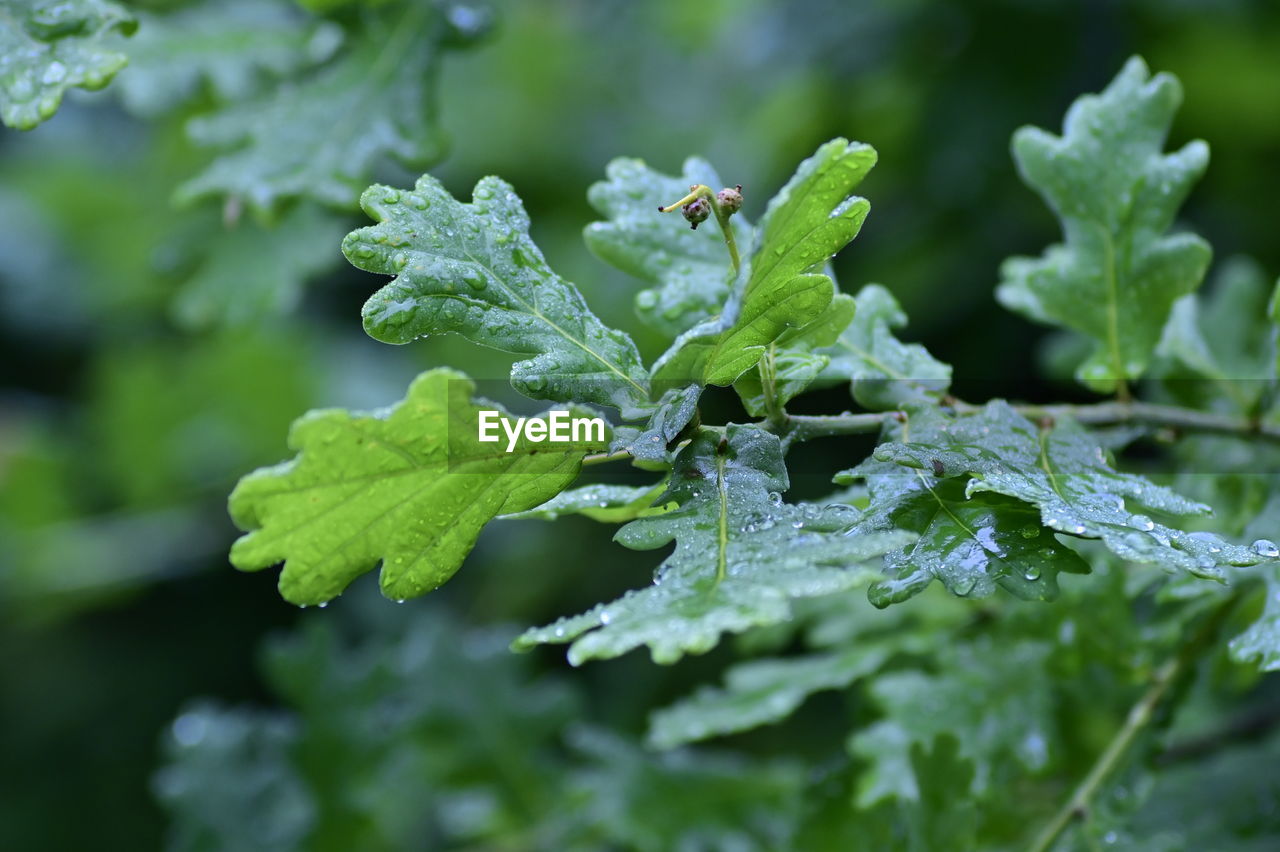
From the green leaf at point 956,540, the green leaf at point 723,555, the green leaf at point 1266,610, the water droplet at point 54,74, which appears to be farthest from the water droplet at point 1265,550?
the water droplet at point 54,74

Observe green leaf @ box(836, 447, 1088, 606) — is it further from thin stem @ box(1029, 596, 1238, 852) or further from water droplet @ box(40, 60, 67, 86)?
water droplet @ box(40, 60, 67, 86)

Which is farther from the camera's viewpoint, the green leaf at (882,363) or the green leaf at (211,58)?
the green leaf at (211,58)

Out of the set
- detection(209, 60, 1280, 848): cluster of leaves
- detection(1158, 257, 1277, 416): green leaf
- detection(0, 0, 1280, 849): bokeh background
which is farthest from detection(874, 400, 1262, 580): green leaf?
detection(0, 0, 1280, 849): bokeh background

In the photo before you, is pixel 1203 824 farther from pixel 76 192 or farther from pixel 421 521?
pixel 76 192

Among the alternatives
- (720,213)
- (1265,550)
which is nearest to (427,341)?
(720,213)

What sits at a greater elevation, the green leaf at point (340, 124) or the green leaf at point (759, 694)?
the green leaf at point (340, 124)

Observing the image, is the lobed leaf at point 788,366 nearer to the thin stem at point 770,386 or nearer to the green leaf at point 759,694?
the thin stem at point 770,386
